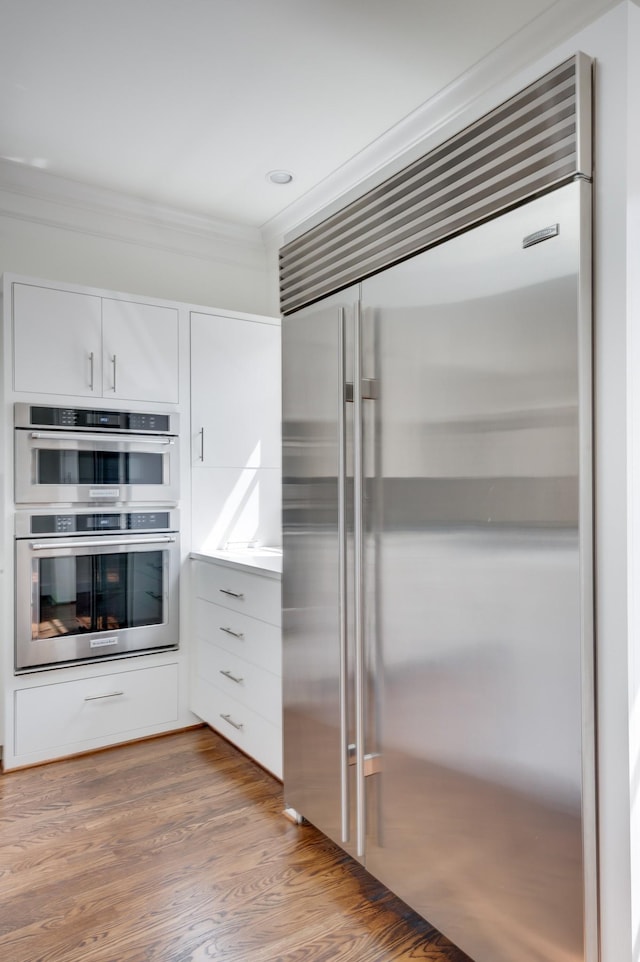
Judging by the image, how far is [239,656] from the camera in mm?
2748

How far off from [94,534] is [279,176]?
79.4 inches

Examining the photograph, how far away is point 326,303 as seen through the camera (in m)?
2.02

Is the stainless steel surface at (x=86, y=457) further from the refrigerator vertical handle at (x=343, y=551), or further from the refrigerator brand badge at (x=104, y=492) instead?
the refrigerator vertical handle at (x=343, y=551)

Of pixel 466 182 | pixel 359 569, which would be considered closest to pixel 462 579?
pixel 359 569

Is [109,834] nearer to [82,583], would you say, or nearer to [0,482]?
[82,583]

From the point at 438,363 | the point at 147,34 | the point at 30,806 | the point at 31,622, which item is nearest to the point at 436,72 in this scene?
the point at 147,34

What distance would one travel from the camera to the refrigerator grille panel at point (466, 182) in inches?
47.8

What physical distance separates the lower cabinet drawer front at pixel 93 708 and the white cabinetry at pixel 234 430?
71cm

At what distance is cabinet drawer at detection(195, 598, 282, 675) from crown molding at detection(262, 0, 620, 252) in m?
1.53

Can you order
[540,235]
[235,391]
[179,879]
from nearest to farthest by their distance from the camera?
1. [540,235]
2. [179,879]
3. [235,391]

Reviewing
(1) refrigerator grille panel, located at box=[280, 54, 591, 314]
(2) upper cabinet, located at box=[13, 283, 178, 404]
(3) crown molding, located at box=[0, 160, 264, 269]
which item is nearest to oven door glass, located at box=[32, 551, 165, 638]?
(2) upper cabinet, located at box=[13, 283, 178, 404]

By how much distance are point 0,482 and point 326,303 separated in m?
1.74

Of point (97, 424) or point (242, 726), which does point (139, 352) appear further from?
point (242, 726)

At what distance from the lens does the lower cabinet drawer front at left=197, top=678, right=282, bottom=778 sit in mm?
2492
